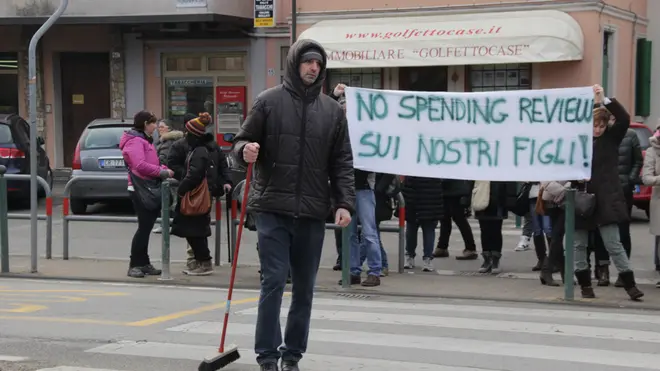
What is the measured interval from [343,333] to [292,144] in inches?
89.2

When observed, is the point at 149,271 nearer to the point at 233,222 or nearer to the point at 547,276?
the point at 233,222

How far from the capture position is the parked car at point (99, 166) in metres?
17.3

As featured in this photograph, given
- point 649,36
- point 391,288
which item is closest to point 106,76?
point 649,36

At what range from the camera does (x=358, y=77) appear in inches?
945

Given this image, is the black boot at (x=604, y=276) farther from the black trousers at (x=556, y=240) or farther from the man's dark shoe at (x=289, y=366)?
the man's dark shoe at (x=289, y=366)

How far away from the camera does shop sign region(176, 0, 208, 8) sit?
23.2 metres

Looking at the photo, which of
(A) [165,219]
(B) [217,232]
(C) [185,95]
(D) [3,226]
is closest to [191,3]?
(C) [185,95]

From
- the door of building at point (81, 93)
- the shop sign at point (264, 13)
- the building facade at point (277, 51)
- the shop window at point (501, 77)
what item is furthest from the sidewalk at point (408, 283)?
the door of building at point (81, 93)

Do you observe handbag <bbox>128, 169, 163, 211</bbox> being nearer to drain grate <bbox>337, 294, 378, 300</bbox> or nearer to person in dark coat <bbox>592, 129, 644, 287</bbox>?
drain grate <bbox>337, 294, 378, 300</bbox>

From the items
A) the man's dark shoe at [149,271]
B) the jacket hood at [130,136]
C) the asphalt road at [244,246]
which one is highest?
the jacket hood at [130,136]

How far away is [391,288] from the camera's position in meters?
10.3

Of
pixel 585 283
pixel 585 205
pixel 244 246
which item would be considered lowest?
pixel 244 246

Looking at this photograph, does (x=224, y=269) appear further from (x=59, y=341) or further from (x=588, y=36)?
(x=588, y=36)

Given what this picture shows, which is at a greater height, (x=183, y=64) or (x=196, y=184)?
(x=183, y=64)
